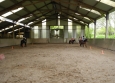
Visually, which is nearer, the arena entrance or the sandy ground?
the sandy ground

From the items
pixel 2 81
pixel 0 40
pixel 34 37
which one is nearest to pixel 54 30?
pixel 34 37

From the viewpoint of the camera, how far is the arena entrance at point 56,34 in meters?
33.7

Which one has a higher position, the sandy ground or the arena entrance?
the arena entrance

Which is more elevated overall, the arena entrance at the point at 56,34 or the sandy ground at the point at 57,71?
the arena entrance at the point at 56,34

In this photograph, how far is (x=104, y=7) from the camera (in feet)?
54.1

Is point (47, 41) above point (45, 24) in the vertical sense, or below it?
below

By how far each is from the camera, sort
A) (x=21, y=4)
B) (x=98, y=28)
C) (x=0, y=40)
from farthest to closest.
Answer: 1. (x=98, y=28)
2. (x=0, y=40)
3. (x=21, y=4)

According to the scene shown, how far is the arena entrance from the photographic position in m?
33.7

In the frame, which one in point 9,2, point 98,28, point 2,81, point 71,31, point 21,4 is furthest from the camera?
point 71,31

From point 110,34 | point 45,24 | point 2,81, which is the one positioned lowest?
point 2,81

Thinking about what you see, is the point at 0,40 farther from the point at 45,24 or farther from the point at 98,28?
the point at 45,24

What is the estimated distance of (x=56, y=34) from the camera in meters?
34.0

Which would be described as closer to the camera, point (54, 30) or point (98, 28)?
point (98, 28)

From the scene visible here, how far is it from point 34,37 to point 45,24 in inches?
158
